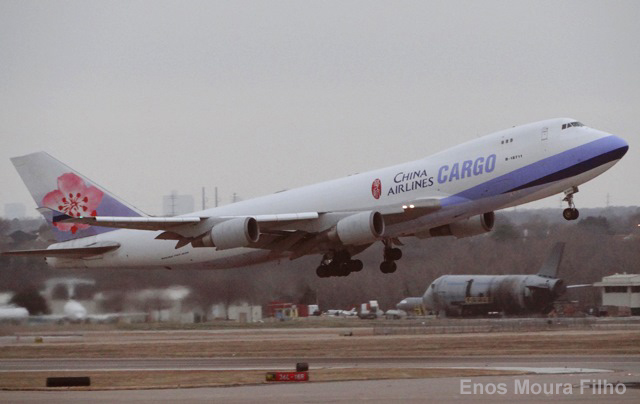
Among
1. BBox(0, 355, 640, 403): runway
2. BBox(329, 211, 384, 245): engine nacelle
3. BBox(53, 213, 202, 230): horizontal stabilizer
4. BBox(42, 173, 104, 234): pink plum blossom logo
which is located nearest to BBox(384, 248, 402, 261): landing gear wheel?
BBox(329, 211, 384, 245): engine nacelle

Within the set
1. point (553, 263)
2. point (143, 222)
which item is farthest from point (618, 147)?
point (553, 263)

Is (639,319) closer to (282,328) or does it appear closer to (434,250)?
(434,250)

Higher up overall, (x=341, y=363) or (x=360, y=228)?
(x=360, y=228)

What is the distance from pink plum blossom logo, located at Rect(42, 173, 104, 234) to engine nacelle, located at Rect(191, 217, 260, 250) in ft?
29.6

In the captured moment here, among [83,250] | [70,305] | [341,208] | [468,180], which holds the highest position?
[468,180]

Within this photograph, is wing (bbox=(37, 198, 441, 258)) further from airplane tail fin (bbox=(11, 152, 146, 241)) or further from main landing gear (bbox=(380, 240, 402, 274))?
airplane tail fin (bbox=(11, 152, 146, 241))

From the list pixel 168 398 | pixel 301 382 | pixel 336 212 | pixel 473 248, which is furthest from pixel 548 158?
pixel 473 248

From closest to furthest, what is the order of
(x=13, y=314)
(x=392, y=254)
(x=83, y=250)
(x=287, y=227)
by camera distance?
(x=287, y=227), (x=392, y=254), (x=13, y=314), (x=83, y=250)

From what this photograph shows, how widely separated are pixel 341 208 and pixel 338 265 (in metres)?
3.03

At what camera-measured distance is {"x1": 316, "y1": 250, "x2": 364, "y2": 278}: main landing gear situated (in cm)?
4791

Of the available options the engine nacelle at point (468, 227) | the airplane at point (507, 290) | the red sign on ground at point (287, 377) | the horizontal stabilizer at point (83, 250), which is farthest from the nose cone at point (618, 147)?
the airplane at point (507, 290)

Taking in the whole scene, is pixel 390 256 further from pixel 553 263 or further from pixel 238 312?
pixel 553 263

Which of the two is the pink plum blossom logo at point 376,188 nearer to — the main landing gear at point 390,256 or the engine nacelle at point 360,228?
the engine nacelle at point 360,228

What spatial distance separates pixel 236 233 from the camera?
4453 cm
